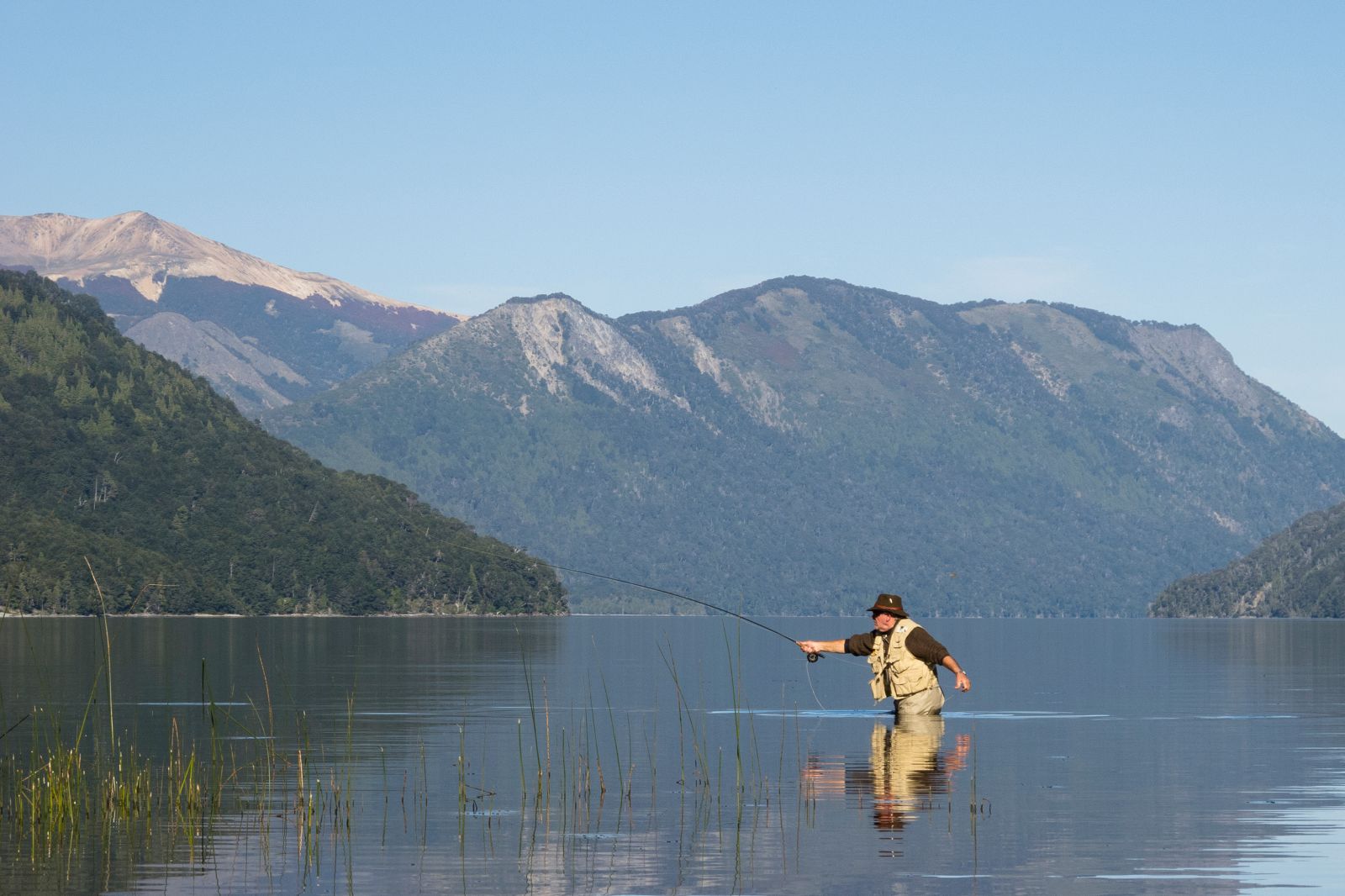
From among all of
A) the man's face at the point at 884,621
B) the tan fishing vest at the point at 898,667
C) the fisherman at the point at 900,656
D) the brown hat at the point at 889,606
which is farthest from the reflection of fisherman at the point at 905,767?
the brown hat at the point at 889,606

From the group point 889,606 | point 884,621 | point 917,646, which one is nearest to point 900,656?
point 917,646

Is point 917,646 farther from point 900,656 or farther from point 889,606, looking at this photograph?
point 889,606

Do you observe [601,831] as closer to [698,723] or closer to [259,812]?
[259,812]

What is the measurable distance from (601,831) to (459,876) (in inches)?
170

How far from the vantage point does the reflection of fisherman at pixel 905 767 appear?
29562 millimetres

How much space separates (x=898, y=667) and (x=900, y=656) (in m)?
0.57

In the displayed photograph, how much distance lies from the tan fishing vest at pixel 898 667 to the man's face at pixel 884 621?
0.44 feet

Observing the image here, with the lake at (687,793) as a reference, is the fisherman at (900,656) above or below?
above

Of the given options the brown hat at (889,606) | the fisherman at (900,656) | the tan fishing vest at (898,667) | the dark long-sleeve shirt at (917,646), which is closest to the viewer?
the brown hat at (889,606)

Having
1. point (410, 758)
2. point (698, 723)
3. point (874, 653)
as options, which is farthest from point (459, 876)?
point (698, 723)

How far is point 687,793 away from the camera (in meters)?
32.5

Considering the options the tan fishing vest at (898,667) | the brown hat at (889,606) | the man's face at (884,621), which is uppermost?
the brown hat at (889,606)

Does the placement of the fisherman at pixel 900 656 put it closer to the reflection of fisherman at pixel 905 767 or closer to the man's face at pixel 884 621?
the man's face at pixel 884 621

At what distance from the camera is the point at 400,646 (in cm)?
12350
